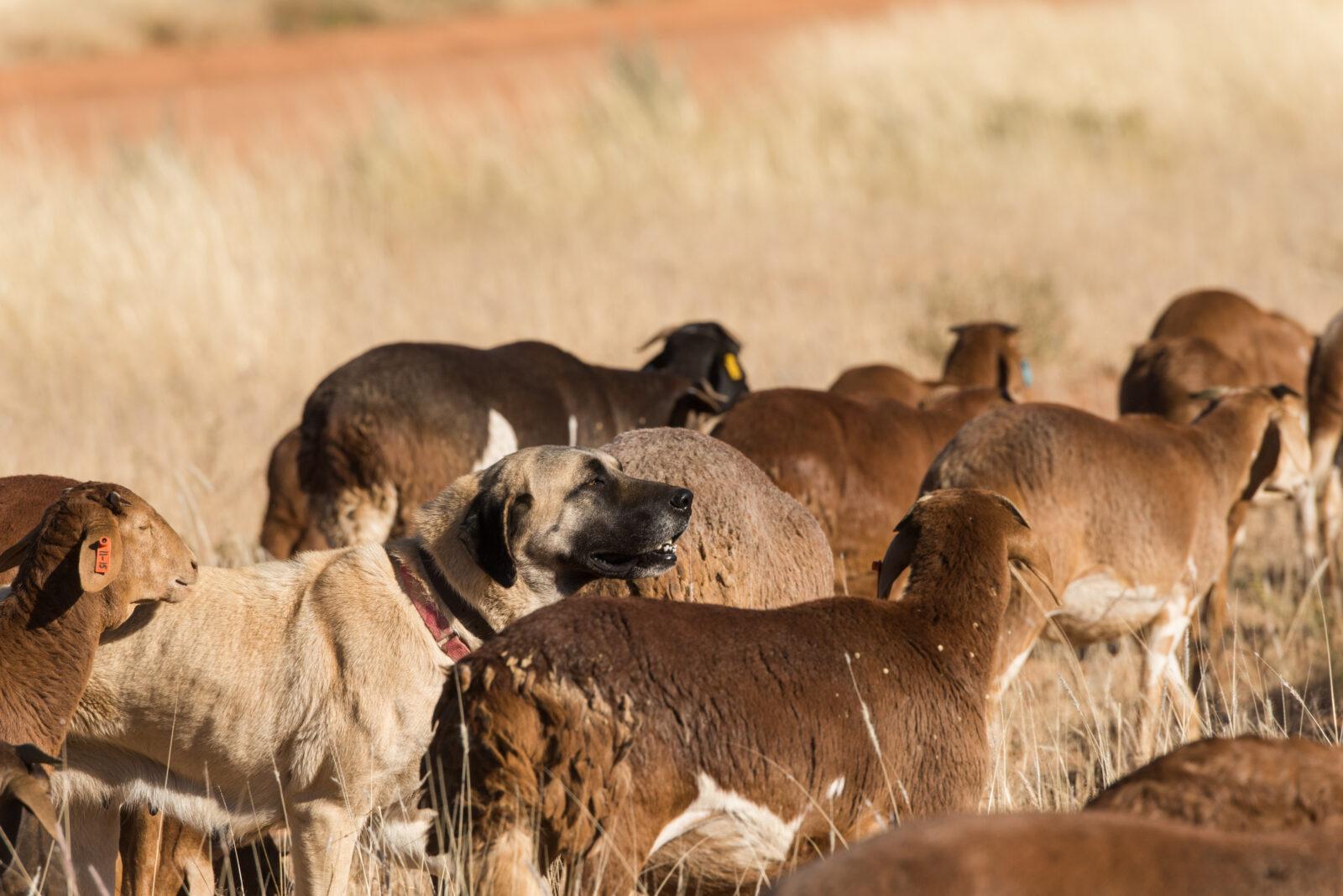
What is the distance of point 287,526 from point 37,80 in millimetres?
30264

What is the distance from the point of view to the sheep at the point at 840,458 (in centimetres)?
676

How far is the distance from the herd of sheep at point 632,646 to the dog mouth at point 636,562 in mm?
23

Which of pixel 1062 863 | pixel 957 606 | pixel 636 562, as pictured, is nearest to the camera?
pixel 1062 863

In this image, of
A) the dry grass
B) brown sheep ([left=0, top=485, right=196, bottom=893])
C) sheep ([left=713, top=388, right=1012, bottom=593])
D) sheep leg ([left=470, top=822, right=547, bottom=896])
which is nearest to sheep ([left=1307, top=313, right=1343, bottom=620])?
sheep ([left=713, top=388, right=1012, bottom=593])

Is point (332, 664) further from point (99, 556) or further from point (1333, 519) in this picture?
point (1333, 519)

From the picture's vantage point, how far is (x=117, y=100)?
2959 cm

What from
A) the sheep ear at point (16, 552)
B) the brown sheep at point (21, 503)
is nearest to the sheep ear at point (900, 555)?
the sheep ear at point (16, 552)

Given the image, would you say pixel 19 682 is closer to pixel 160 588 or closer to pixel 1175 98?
pixel 160 588

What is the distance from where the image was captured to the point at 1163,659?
6.12m

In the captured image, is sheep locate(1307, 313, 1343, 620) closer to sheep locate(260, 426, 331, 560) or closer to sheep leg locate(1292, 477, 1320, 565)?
sheep leg locate(1292, 477, 1320, 565)

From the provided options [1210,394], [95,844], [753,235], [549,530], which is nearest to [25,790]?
[95,844]

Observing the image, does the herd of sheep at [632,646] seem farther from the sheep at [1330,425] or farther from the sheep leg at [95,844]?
the sheep at [1330,425]

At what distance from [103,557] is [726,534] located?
199cm

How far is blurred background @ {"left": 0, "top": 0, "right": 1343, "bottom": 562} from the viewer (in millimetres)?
12164
